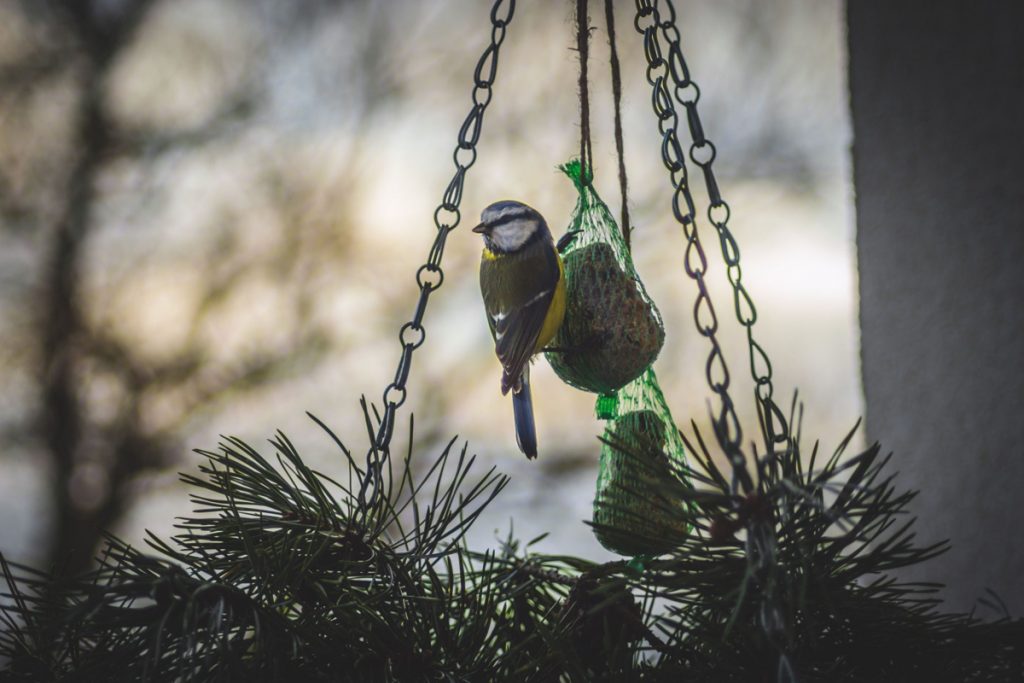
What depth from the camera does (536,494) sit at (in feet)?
7.61

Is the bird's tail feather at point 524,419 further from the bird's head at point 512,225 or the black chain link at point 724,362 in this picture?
the black chain link at point 724,362

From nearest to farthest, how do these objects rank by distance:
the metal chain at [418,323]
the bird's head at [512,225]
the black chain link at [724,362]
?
the black chain link at [724,362]
the metal chain at [418,323]
the bird's head at [512,225]

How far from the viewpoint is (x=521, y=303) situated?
824mm

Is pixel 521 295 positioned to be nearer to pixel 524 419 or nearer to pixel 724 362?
pixel 524 419

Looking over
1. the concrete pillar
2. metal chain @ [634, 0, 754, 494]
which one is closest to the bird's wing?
metal chain @ [634, 0, 754, 494]

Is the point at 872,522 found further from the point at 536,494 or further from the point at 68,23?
the point at 68,23

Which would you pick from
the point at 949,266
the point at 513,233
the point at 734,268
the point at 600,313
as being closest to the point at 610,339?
the point at 600,313

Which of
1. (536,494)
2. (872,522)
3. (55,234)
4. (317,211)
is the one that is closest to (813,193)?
(536,494)

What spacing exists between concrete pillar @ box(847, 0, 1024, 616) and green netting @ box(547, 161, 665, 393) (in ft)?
1.09

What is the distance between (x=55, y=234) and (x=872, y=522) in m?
2.30

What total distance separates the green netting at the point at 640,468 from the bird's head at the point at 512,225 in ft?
0.66

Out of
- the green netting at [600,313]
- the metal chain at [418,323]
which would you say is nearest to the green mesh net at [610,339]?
the green netting at [600,313]

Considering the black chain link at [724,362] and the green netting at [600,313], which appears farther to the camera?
the green netting at [600,313]

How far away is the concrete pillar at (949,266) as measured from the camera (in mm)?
828
